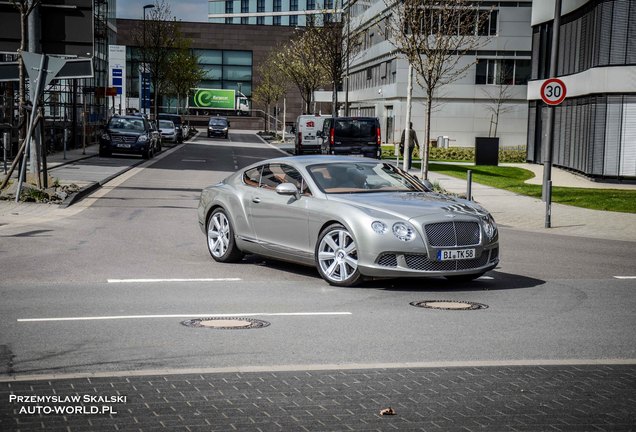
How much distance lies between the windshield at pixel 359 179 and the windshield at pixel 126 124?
33.2m

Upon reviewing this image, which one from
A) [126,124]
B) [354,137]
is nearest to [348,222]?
[354,137]

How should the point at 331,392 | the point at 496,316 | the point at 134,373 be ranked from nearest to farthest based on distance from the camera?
the point at 331,392
the point at 134,373
the point at 496,316

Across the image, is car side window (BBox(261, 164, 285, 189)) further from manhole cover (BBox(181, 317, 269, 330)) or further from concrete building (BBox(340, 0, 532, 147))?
concrete building (BBox(340, 0, 532, 147))

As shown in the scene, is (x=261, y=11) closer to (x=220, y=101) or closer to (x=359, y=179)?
(x=220, y=101)

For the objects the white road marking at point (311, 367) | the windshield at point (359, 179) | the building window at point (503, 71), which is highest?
the building window at point (503, 71)

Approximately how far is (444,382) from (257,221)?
6187 mm

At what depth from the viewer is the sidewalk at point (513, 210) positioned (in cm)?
1883

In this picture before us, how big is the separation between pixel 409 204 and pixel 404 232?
522 mm

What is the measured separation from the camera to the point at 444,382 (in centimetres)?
669

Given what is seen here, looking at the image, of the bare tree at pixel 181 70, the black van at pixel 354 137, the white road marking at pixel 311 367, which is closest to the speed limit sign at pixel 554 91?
the white road marking at pixel 311 367

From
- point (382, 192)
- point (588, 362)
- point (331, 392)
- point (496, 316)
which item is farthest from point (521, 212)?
point (331, 392)

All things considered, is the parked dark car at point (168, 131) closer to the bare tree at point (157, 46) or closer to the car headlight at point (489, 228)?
the bare tree at point (157, 46)

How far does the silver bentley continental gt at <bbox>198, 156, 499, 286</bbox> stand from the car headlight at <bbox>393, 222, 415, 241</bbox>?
1 cm

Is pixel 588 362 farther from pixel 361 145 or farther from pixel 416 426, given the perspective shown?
pixel 361 145
